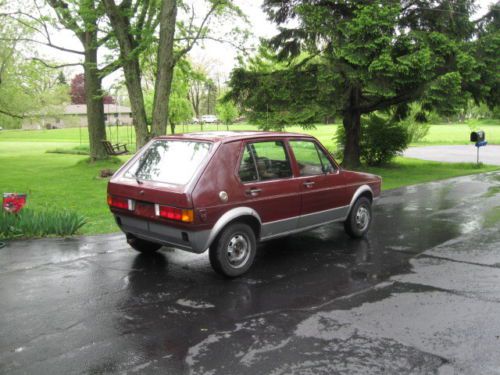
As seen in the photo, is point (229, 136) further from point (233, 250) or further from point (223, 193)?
point (233, 250)

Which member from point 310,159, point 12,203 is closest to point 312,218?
point 310,159

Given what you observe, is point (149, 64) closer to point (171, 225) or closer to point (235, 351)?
point (171, 225)

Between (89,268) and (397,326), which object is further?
(89,268)

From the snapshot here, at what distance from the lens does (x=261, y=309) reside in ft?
16.4

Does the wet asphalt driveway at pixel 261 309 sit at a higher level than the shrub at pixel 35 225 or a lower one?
lower

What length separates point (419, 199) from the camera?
1264 cm

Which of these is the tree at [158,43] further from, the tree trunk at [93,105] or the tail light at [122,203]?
the tail light at [122,203]

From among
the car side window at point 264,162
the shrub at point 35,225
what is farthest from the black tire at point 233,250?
the shrub at point 35,225

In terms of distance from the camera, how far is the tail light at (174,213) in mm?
5434

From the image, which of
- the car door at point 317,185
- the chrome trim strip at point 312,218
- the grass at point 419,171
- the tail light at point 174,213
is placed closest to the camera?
the tail light at point 174,213

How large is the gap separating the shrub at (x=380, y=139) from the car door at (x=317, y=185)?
14.0 meters

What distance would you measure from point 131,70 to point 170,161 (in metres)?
11.4

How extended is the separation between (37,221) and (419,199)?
917 centimetres

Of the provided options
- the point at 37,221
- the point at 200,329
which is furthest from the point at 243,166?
the point at 37,221
